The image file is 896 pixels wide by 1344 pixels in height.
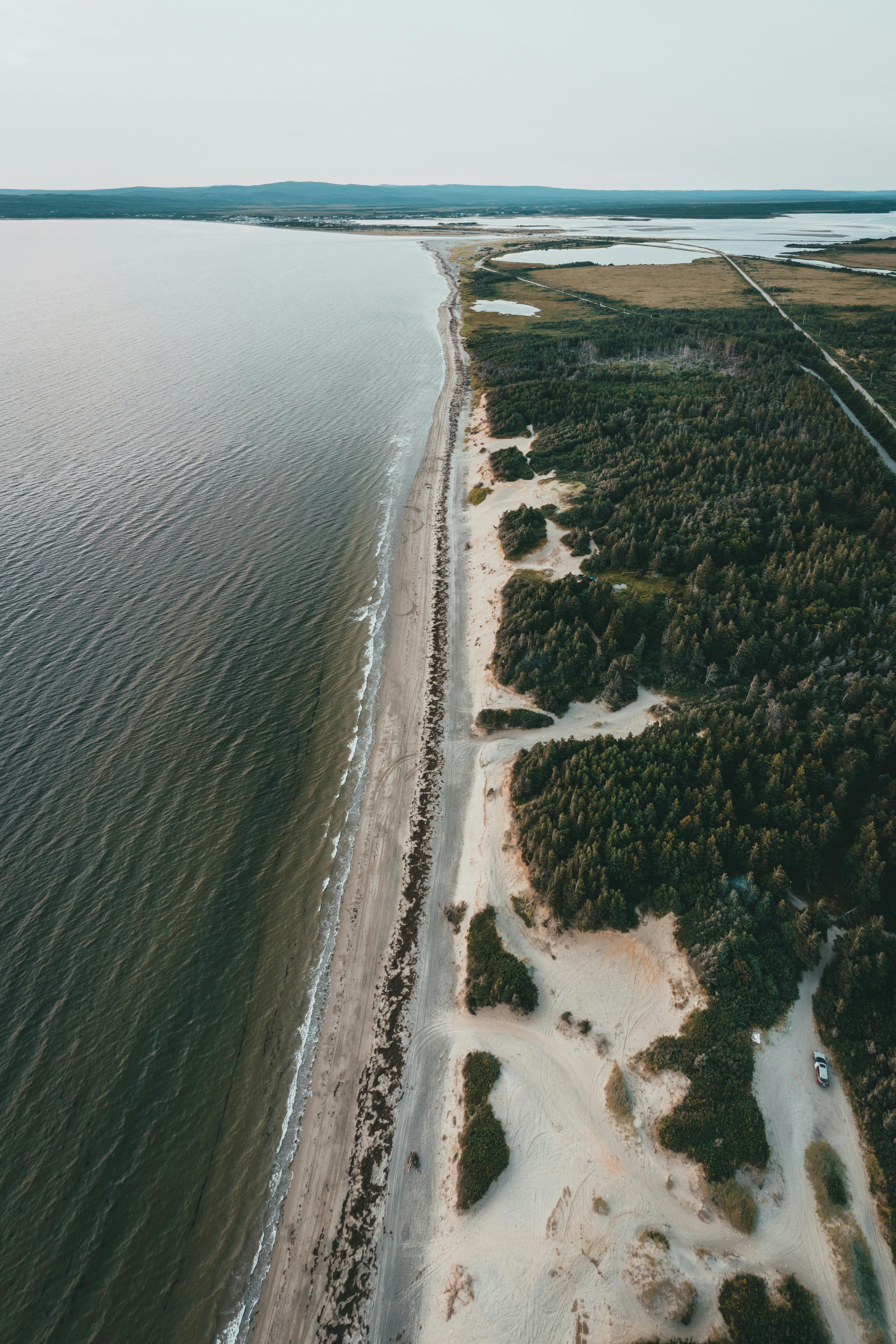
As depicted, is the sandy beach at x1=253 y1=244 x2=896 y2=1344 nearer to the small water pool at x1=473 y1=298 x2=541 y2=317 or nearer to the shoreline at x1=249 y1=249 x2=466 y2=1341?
the shoreline at x1=249 y1=249 x2=466 y2=1341

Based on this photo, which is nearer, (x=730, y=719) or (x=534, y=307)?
(x=730, y=719)

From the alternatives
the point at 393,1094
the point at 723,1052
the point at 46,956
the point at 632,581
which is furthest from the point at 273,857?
the point at 632,581

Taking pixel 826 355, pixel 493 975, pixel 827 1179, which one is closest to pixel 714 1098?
pixel 827 1179

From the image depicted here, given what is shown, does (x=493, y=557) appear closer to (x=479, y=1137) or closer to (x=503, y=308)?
(x=479, y=1137)

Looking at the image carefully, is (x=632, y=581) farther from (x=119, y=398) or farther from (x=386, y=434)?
(x=119, y=398)

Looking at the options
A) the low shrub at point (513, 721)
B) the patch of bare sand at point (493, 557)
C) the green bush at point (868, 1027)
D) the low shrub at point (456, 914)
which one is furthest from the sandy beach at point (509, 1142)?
the patch of bare sand at point (493, 557)
